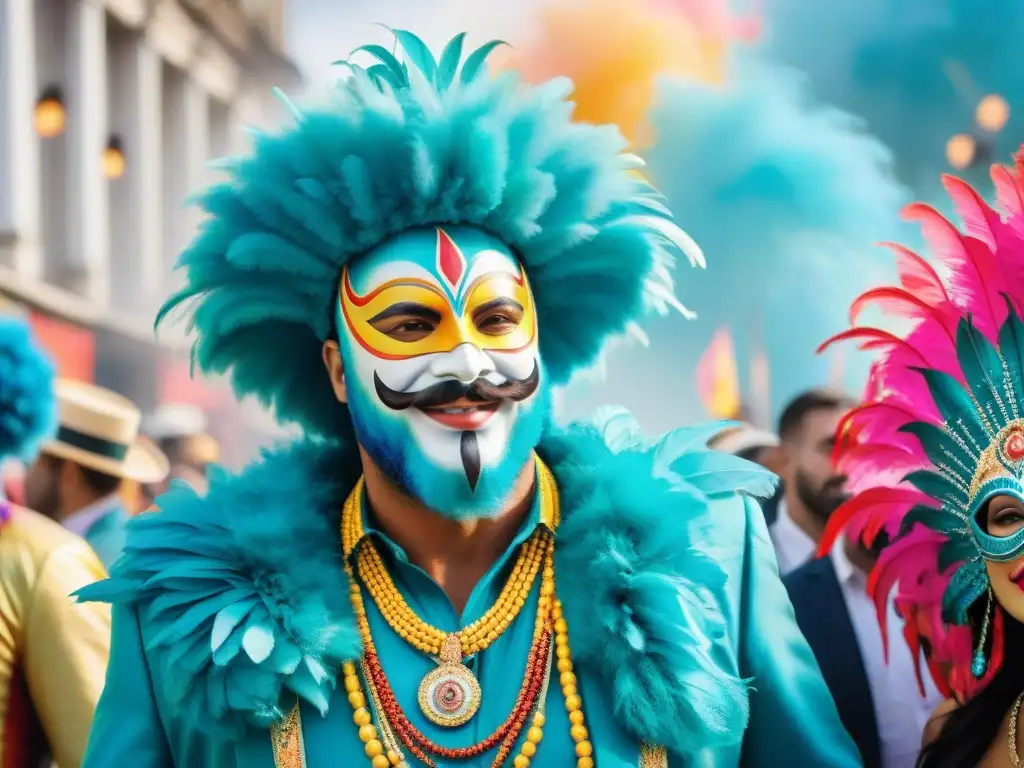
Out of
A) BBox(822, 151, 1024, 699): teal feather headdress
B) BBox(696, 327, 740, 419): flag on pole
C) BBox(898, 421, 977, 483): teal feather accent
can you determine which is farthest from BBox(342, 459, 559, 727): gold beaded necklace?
BBox(696, 327, 740, 419): flag on pole

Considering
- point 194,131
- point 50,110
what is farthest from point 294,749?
point 194,131

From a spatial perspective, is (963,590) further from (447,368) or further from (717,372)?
(717,372)

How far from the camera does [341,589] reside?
8.35 ft

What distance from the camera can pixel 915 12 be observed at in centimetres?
1580

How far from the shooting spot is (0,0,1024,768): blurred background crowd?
1312cm

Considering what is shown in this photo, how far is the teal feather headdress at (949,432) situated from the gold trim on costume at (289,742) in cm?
110

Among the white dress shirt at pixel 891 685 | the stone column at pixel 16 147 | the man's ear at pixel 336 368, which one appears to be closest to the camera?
the man's ear at pixel 336 368

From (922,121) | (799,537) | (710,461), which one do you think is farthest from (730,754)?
(922,121)

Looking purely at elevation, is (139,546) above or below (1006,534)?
below

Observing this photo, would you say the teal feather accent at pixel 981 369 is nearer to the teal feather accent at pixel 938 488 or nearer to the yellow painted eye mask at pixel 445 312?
the teal feather accent at pixel 938 488

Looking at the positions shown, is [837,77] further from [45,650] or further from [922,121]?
[45,650]

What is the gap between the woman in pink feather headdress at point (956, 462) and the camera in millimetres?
2416

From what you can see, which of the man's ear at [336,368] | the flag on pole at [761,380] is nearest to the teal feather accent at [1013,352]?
the man's ear at [336,368]

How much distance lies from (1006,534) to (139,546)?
158 centimetres
